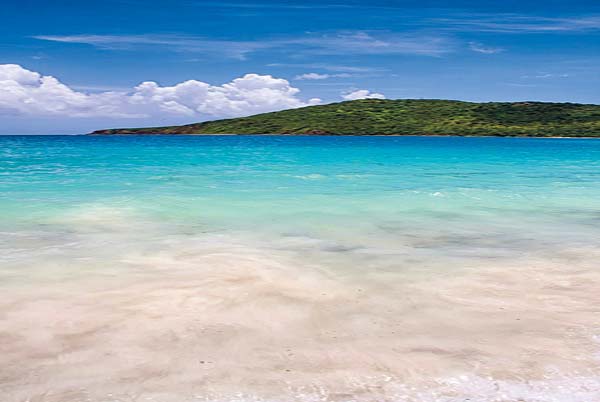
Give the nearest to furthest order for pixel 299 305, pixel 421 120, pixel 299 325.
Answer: pixel 299 325, pixel 299 305, pixel 421 120

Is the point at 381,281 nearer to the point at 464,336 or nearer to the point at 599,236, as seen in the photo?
the point at 464,336

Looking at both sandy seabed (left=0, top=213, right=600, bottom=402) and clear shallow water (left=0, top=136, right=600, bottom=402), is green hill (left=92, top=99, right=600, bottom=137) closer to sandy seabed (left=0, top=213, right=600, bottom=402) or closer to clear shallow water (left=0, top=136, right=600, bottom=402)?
clear shallow water (left=0, top=136, right=600, bottom=402)

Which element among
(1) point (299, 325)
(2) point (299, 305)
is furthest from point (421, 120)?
(1) point (299, 325)

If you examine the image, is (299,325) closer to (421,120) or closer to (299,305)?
(299,305)

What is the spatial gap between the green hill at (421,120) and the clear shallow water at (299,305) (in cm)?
13093

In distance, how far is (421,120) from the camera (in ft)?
508

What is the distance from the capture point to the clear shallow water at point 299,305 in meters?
4.96

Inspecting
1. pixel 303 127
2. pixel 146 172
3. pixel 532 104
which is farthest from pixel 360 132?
pixel 146 172

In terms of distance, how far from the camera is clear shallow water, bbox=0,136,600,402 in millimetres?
4965

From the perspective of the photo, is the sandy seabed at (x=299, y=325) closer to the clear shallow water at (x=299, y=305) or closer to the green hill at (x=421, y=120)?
the clear shallow water at (x=299, y=305)

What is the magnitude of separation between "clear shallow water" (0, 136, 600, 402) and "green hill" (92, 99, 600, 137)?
131m

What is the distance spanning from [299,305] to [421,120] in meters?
153

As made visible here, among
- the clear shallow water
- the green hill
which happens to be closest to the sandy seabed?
the clear shallow water

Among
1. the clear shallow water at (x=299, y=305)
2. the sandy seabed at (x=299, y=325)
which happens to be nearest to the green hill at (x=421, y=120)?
the clear shallow water at (x=299, y=305)
